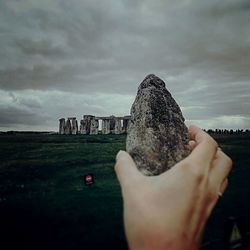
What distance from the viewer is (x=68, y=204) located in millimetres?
39906

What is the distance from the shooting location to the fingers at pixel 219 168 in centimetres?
215

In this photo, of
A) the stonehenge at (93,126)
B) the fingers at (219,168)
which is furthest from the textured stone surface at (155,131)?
the stonehenge at (93,126)

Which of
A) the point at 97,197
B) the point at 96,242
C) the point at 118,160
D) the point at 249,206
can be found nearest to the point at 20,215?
the point at 97,197

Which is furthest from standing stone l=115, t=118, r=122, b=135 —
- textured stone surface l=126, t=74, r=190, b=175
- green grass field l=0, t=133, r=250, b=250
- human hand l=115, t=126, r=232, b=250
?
human hand l=115, t=126, r=232, b=250

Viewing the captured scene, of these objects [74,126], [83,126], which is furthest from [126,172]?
[74,126]

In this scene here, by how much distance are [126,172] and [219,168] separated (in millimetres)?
682

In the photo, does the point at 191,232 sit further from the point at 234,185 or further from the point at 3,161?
the point at 3,161

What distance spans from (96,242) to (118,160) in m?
25.8

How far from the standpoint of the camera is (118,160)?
7.63 feet

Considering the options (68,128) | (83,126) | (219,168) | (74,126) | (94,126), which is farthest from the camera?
(68,128)

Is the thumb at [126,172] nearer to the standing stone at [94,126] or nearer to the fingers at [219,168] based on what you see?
the fingers at [219,168]

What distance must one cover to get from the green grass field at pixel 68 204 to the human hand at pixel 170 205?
615 centimetres

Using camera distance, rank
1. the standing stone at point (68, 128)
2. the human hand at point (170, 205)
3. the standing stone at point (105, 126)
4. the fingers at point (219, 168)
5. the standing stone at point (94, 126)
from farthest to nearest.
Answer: the standing stone at point (68, 128) < the standing stone at point (105, 126) < the standing stone at point (94, 126) < the fingers at point (219, 168) < the human hand at point (170, 205)

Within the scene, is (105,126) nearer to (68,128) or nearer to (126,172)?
(68,128)
